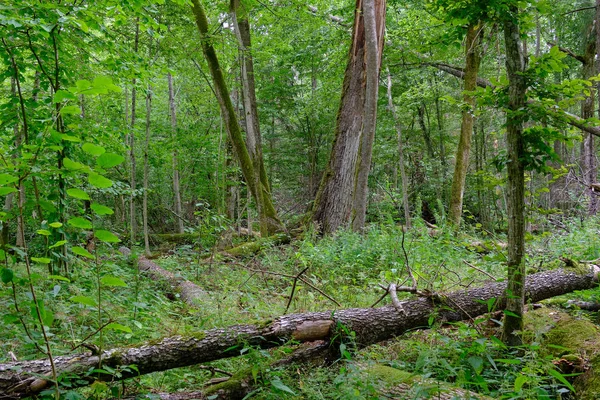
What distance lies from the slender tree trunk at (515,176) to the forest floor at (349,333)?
18 centimetres

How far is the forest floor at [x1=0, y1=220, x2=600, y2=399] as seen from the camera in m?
2.25

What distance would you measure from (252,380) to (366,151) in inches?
205

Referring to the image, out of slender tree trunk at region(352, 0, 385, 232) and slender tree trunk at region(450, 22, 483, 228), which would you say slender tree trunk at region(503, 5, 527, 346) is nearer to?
slender tree trunk at region(352, 0, 385, 232)

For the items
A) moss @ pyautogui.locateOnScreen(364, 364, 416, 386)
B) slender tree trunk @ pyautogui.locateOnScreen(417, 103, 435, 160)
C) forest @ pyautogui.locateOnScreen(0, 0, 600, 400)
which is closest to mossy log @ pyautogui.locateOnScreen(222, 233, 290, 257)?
forest @ pyautogui.locateOnScreen(0, 0, 600, 400)

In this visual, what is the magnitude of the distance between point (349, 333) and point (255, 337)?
2.27ft

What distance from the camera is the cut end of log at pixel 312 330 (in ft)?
9.40

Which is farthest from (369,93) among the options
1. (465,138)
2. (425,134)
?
(425,134)

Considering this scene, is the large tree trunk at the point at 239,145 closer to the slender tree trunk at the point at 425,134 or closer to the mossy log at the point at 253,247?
the mossy log at the point at 253,247

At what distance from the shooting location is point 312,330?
9.50ft

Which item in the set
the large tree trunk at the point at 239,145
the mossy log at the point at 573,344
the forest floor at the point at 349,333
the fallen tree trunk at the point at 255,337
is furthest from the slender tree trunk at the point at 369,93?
the mossy log at the point at 573,344

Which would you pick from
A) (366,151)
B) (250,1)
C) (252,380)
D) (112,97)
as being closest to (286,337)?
(252,380)

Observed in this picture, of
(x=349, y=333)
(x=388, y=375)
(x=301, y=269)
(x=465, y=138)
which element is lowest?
(x=301, y=269)

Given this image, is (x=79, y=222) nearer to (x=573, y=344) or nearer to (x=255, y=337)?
(x=255, y=337)

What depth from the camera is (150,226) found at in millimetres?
17031
